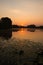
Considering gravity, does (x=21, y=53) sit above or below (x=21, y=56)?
below

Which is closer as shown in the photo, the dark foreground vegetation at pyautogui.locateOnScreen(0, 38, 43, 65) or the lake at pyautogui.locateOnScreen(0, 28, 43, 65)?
the dark foreground vegetation at pyautogui.locateOnScreen(0, 38, 43, 65)

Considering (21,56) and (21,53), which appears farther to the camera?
(21,53)

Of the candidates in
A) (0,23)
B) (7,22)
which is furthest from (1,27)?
(7,22)

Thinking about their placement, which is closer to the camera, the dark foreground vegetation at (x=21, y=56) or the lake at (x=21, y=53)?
the dark foreground vegetation at (x=21, y=56)

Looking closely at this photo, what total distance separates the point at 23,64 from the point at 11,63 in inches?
55.4

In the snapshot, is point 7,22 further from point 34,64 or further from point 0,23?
point 34,64

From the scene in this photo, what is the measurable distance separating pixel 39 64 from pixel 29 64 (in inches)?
41.7

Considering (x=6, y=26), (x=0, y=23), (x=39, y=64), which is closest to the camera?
(x=39, y=64)

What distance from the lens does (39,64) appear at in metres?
16.1

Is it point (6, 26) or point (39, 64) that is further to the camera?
point (6, 26)

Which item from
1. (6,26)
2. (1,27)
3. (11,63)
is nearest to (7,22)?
(6,26)

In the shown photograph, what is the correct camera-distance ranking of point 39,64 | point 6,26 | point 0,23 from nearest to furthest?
point 39,64 → point 0,23 → point 6,26

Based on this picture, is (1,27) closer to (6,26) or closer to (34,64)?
(6,26)

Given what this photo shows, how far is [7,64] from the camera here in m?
16.2
